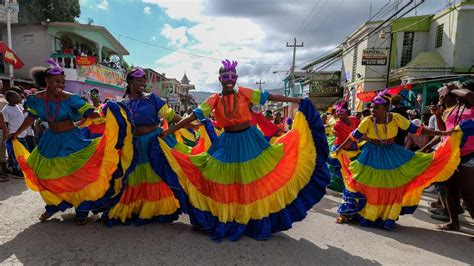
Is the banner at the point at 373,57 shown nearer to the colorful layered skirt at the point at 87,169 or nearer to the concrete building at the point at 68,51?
the concrete building at the point at 68,51

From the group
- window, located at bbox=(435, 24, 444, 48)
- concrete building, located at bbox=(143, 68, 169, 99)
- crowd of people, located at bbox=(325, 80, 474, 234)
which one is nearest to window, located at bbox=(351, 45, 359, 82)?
window, located at bbox=(435, 24, 444, 48)

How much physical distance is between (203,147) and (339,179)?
332 centimetres

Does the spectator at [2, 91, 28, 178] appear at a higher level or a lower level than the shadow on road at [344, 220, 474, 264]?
higher

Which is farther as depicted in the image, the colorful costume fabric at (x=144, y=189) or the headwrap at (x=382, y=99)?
the headwrap at (x=382, y=99)

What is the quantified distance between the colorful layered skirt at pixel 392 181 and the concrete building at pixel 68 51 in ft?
62.4

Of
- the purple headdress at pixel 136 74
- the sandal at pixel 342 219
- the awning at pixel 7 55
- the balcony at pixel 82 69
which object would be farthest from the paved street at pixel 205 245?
the balcony at pixel 82 69

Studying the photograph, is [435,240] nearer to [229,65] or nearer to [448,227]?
[448,227]

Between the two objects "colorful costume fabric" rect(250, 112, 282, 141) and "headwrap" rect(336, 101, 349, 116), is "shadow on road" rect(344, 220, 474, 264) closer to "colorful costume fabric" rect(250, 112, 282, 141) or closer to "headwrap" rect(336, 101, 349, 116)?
"headwrap" rect(336, 101, 349, 116)

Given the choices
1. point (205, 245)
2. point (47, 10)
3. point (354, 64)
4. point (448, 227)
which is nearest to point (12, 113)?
point (205, 245)

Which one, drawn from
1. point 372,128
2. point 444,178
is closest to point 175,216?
point 372,128

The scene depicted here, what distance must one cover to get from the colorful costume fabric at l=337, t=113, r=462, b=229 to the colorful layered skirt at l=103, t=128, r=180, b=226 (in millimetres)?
2484

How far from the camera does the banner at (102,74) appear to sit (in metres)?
19.1

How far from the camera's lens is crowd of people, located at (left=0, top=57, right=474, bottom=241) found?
3459 millimetres

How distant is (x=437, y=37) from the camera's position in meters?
17.9
